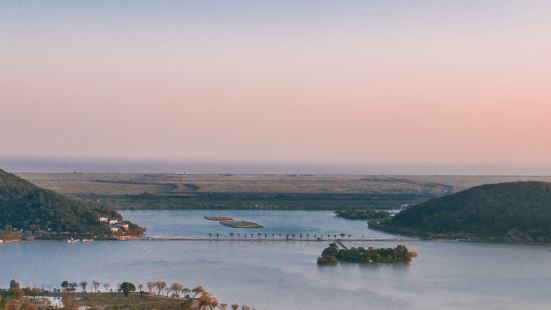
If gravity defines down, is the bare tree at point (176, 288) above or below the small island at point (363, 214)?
below

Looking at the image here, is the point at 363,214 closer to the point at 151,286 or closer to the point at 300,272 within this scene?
the point at 300,272

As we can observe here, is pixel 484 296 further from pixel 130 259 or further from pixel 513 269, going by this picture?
pixel 130 259

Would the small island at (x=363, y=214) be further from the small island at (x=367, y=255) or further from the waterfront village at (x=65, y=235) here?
the small island at (x=367, y=255)

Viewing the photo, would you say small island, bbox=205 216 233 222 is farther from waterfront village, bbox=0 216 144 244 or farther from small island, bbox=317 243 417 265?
small island, bbox=317 243 417 265

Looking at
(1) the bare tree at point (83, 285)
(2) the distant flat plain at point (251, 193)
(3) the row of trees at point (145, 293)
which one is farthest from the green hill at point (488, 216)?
(1) the bare tree at point (83, 285)

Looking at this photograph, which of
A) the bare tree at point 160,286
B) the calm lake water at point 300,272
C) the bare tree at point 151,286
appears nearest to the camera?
the calm lake water at point 300,272

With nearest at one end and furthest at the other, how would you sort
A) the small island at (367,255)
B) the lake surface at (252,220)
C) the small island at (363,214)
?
1. the small island at (367,255)
2. the lake surface at (252,220)
3. the small island at (363,214)

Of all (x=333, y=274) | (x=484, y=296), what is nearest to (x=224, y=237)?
(x=333, y=274)
